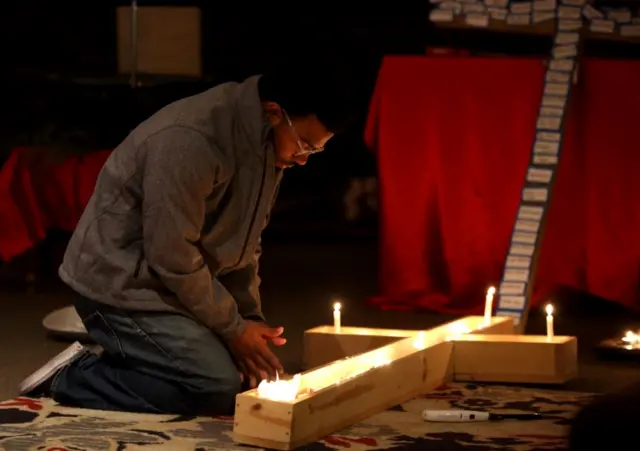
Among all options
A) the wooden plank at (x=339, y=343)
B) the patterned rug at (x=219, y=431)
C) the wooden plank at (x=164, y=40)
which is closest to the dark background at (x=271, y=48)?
the wooden plank at (x=164, y=40)

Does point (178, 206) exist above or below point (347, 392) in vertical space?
above

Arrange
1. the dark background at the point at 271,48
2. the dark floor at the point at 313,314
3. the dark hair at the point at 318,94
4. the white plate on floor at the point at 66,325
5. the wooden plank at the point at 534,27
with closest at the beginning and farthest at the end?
the dark hair at the point at 318,94 → the dark floor at the point at 313,314 → the white plate on floor at the point at 66,325 → the wooden plank at the point at 534,27 → the dark background at the point at 271,48

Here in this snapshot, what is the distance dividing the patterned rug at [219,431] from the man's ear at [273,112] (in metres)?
0.65

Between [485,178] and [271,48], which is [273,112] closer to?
[485,178]

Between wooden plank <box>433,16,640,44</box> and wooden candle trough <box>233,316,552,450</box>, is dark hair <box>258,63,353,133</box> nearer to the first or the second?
wooden candle trough <box>233,316,552,450</box>

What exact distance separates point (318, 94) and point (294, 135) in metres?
0.13

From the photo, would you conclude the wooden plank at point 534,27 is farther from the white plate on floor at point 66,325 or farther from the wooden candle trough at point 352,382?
the white plate on floor at point 66,325

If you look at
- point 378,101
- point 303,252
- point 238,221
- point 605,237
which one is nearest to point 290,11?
point 303,252

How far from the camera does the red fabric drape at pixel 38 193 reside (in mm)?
4164

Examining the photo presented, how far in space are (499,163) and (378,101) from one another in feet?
1.55

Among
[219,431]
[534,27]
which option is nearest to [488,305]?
[219,431]

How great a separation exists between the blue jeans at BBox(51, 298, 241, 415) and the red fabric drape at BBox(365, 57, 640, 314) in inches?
61.3

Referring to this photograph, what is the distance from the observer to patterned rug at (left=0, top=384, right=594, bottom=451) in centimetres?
225

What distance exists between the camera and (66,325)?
3408 mm
